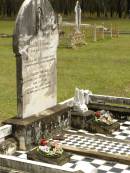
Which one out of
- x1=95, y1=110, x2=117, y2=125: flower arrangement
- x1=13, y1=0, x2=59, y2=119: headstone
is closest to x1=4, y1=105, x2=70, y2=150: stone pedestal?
x1=13, y1=0, x2=59, y2=119: headstone

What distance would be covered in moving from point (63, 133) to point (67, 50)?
21.3m

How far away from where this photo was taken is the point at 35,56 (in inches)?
516

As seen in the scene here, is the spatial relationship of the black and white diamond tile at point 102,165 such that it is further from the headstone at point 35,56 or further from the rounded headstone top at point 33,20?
the rounded headstone top at point 33,20

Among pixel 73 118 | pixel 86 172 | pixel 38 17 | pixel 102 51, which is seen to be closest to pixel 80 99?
pixel 73 118

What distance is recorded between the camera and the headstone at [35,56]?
1248cm

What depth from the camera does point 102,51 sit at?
3409 centimetres

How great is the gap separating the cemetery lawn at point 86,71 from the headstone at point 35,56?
2.93 m

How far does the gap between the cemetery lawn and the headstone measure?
9.63 feet

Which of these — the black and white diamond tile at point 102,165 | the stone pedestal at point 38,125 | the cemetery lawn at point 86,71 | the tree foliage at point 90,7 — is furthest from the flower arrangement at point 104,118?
the tree foliage at point 90,7

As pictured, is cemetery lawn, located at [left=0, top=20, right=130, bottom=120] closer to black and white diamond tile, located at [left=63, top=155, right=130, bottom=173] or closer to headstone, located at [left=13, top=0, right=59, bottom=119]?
headstone, located at [left=13, top=0, right=59, bottom=119]

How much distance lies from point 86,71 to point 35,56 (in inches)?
504

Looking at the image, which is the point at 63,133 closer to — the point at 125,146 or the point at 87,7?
the point at 125,146

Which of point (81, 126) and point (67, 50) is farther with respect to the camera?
point (67, 50)

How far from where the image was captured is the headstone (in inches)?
492
